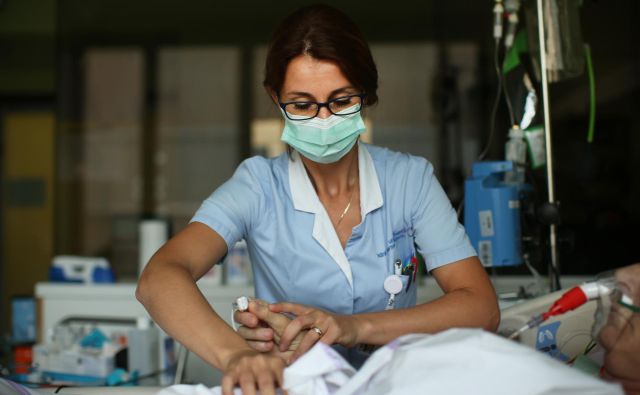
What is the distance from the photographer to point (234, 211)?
4.76 ft

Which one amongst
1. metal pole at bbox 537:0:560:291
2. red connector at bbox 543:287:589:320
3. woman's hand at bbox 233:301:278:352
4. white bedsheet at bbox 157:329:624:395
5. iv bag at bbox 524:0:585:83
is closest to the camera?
white bedsheet at bbox 157:329:624:395

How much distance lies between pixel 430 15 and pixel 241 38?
1309mm

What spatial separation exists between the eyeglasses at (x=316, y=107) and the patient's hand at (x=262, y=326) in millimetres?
414

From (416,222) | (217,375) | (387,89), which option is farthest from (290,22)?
(387,89)

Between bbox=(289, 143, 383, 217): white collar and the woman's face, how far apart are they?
8.9 inches

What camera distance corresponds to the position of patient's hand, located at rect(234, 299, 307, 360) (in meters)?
1.27

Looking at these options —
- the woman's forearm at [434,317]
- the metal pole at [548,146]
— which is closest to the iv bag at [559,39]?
the metal pole at [548,146]

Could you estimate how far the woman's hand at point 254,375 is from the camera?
1025 mm

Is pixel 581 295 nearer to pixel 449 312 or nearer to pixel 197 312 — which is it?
pixel 449 312

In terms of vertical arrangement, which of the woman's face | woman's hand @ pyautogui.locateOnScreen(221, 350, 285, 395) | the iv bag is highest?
the iv bag

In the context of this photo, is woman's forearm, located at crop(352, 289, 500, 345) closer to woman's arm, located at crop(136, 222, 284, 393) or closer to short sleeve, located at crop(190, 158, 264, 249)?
woman's arm, located at crop(136, 222, 284, 393)

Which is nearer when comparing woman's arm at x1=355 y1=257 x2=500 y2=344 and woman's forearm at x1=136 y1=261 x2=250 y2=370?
woman's forearm at x1=136 y1=261 x2=250 y2=370

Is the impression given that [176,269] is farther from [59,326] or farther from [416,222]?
[59,326]

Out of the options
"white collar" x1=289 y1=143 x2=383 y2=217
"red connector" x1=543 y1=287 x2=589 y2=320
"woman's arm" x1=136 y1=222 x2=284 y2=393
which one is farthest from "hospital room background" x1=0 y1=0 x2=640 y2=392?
"red connector" x1=543 y1=287 x2=589 y2=320
